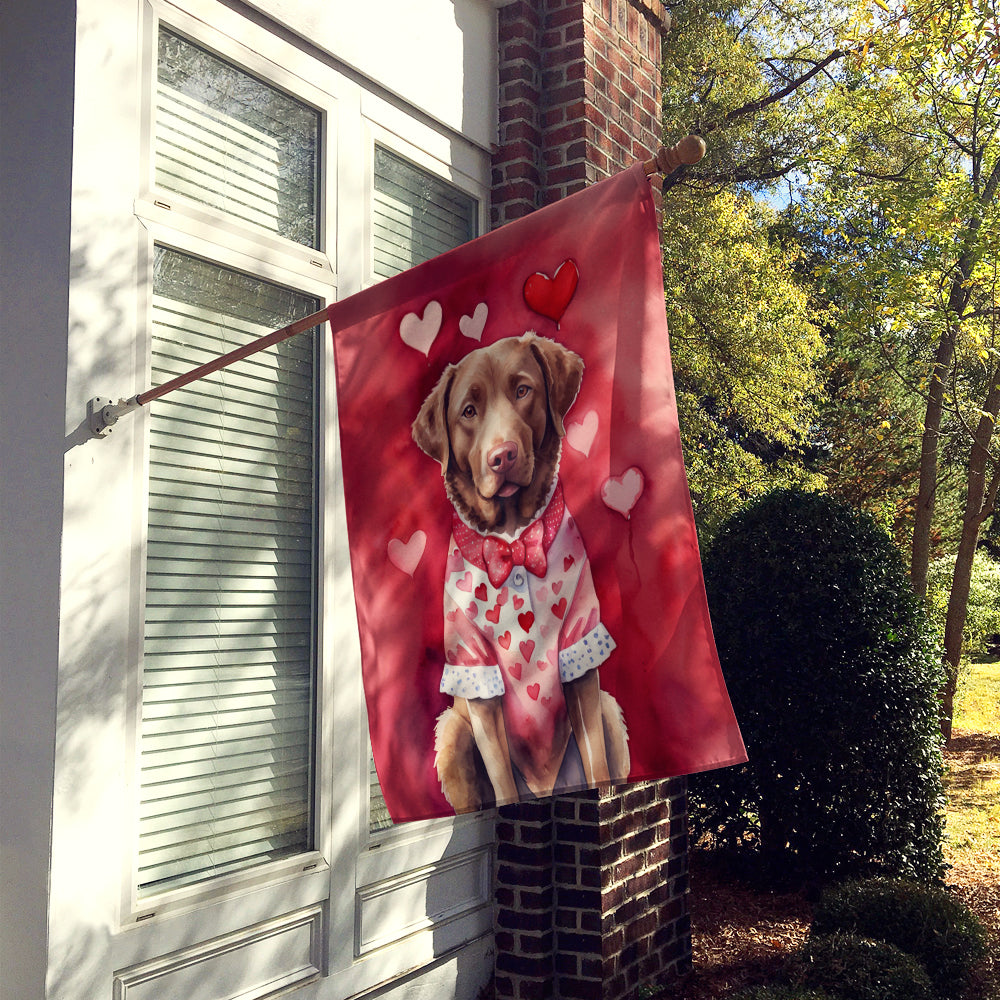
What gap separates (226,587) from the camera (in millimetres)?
3324

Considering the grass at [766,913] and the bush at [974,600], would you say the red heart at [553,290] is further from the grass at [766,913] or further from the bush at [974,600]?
the bush at [974,600]

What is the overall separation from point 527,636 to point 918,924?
3.26 meters

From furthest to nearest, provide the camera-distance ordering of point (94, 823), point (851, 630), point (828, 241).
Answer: point (828, 241), point (851, 630), point (94, 823)

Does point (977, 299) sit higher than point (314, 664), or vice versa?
point (977, 299)

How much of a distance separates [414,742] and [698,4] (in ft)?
37.3

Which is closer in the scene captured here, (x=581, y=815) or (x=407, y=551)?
(x=407, y=551)

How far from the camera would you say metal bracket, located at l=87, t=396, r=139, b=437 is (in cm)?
287

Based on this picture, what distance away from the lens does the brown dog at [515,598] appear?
2.44 metres

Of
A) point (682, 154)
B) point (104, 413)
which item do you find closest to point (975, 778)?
point (682, 154)

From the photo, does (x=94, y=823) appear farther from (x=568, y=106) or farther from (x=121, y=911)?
(x=568, y=106)

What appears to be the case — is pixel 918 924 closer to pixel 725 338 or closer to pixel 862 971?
pixel 862 971

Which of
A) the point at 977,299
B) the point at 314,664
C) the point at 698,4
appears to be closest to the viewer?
the point at 314,664

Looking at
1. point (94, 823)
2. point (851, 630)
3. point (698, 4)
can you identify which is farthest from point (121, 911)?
point (698, 4)

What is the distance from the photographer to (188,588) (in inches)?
126
